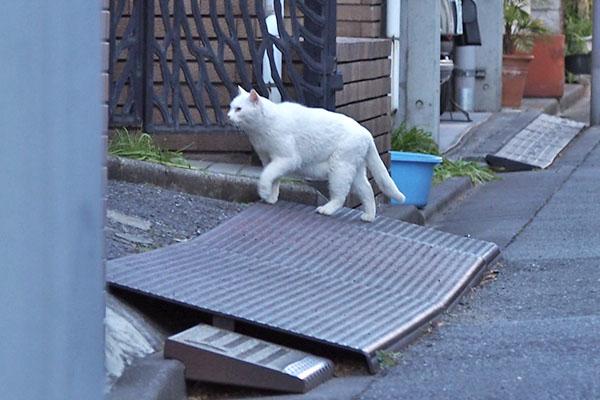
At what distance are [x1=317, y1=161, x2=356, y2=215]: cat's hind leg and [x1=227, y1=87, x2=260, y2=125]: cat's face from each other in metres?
0.52

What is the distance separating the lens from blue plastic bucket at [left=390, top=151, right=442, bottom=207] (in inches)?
272

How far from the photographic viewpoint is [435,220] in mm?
7254

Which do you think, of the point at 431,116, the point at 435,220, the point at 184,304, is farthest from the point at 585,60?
the point at 184,304

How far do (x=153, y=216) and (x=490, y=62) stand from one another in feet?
27.3

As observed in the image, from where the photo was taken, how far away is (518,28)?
14125mm

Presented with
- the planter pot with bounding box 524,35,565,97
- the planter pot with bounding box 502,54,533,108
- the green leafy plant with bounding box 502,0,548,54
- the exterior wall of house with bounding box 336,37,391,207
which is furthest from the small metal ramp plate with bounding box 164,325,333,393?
the planter pot with bounding box 524,35,565,97

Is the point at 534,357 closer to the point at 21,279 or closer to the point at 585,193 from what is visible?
the point at 21,279

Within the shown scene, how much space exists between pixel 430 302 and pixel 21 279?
3.08m

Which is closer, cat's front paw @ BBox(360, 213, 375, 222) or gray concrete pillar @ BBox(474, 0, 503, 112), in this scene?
cat's front paw @ BBox(360, 213, 375, 222)

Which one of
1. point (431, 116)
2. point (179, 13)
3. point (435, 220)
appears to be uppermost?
point (179, 13)

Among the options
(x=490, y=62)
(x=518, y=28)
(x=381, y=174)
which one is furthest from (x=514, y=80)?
(x=381, y=174)

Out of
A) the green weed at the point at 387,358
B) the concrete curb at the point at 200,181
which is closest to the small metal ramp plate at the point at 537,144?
the concrete curb at the point at 200,181

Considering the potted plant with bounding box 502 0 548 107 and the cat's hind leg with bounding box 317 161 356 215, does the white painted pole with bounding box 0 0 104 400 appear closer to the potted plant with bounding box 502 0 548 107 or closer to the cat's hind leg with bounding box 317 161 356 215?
the cat's hind leg with bounding box 317 161 356 215

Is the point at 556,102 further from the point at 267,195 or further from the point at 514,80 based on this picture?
the point at 267,195
